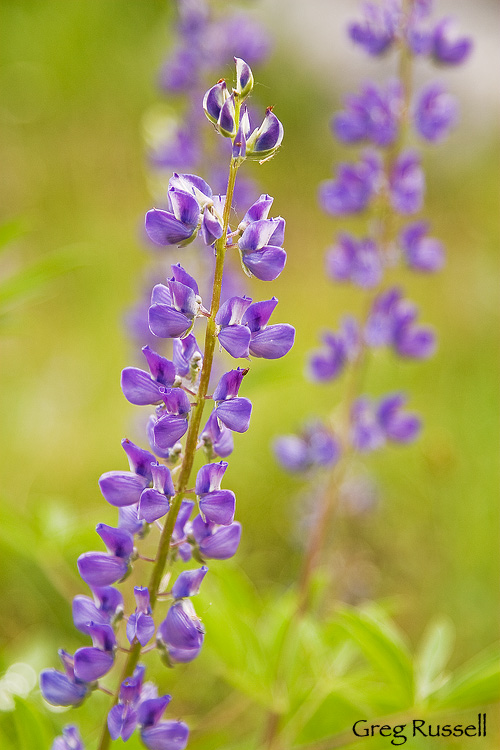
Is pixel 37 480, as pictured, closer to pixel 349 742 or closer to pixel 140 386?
pixel 349 742

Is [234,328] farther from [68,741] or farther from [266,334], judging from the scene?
[68,741]

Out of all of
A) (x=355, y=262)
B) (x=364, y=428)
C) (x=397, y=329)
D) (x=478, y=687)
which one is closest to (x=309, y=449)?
(x=364, y=428)

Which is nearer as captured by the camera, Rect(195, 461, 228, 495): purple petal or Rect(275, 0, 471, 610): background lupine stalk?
Rect(195, 461, 228, 495): purple petal

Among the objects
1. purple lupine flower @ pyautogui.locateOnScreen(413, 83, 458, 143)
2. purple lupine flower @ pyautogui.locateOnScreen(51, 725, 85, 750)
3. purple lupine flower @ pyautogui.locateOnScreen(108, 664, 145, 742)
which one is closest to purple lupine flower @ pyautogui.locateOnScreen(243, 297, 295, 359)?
purple lupine flower @ pyautogui.locateOnScreen(108, 664, 145, 742)

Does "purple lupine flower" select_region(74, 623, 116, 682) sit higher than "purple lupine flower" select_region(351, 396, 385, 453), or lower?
lower

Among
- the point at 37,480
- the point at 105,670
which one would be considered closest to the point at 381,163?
the point at 105,670

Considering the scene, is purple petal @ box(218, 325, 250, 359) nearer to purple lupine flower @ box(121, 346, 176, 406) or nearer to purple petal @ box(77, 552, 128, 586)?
purple lupine flower @ box(121, 346, 176, 406)
